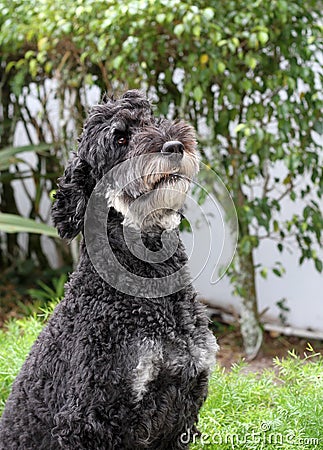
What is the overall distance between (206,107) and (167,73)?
0.45m

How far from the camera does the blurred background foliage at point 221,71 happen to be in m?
4.01

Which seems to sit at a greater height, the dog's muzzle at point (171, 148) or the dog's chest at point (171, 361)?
the dog's muzzle at point (171, 148)

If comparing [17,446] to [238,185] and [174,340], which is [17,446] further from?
[238,185]

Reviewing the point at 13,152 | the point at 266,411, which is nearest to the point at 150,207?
the point at 266,411

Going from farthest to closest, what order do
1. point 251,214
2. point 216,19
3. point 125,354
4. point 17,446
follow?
point 251,214
point 216,19
point 17,446
point 125,354

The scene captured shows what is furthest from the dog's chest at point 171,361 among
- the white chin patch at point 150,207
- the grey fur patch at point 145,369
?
the white chin patch at point 150,207

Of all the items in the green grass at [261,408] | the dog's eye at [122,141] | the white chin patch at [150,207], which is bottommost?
the green grass at [261,408]

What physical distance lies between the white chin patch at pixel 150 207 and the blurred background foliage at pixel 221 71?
1.82 meters

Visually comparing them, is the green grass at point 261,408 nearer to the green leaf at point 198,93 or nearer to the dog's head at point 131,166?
the dog's head at point 131,166

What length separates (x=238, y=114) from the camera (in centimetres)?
459

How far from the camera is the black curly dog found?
2.03 m

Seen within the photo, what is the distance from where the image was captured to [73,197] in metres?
2.17

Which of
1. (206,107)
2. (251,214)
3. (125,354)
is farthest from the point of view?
(206,107)

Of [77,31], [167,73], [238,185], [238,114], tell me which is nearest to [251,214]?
[238,185]
